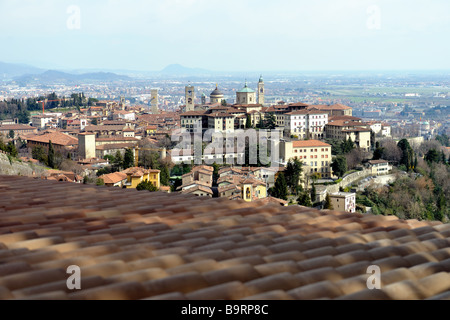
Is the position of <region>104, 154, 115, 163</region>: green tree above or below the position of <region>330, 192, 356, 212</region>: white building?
above

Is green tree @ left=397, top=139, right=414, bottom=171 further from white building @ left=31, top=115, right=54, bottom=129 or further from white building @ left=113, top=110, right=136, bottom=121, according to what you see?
white building @ left=31, top=115, right=54, bottom=129

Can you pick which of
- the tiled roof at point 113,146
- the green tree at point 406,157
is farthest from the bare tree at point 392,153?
the tiled roof at point 113,146

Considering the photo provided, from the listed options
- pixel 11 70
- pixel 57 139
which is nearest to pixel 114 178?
pixel 57 139

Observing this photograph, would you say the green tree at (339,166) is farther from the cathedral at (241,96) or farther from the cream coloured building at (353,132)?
the cathedral at (241,96)

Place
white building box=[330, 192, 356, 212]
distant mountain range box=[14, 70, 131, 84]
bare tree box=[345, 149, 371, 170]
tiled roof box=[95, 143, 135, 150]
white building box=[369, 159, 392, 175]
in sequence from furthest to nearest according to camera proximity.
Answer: distant mountain range box=[14, 70, 131, 84] → tiled roof box=[95, 143, 135, 150] → bare tree box=[345, 149, 371, 170] → white building box=[369, 159, 392, 175] → white building box=[330, 192, 356, 212]

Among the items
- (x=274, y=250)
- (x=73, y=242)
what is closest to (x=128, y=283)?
(x=73, y=242)

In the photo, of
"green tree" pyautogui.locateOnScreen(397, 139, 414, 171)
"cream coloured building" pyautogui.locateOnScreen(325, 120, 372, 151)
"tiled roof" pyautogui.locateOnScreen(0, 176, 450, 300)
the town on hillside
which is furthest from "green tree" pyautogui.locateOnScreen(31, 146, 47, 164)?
"tiled roof" pyautogui.locateOnScreen(0, 176, 450, 300)

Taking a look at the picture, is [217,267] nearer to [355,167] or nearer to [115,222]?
[115,222]
